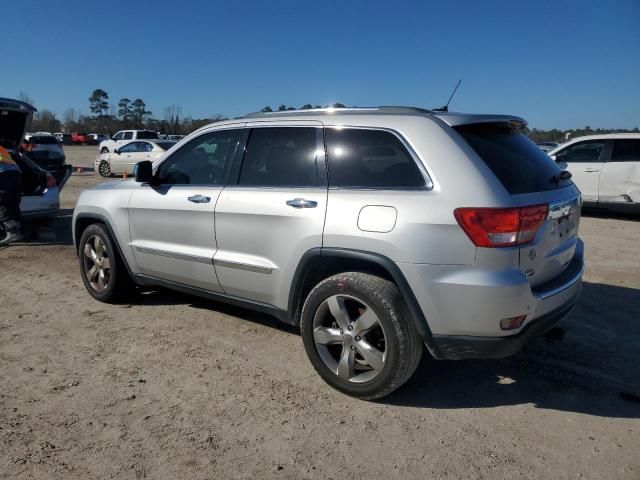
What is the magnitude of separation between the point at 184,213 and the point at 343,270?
5.06ft

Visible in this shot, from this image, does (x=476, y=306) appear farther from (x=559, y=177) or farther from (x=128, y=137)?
(x=128, y=137)

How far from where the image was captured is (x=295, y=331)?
4.34 meters

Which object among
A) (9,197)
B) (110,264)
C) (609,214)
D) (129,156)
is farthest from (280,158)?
(129,156)

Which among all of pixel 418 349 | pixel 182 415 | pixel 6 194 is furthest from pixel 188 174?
pixel 6 194

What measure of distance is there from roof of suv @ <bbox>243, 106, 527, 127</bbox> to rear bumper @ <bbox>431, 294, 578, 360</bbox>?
127cm

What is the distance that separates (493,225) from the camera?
2748mm

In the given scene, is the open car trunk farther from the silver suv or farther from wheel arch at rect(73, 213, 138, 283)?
the silver suv

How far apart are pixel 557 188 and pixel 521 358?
1.34 m

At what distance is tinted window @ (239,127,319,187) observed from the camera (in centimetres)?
356

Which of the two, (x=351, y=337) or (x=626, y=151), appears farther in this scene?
(x=626, y=151)

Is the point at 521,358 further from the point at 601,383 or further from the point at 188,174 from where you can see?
the point at 188,174

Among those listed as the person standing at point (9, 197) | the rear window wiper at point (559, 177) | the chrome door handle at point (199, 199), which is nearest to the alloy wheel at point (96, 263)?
the chrome door handle at point (199, 199)

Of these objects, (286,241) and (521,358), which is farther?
(521,358)

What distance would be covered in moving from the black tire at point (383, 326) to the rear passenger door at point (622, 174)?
9.48 metres
